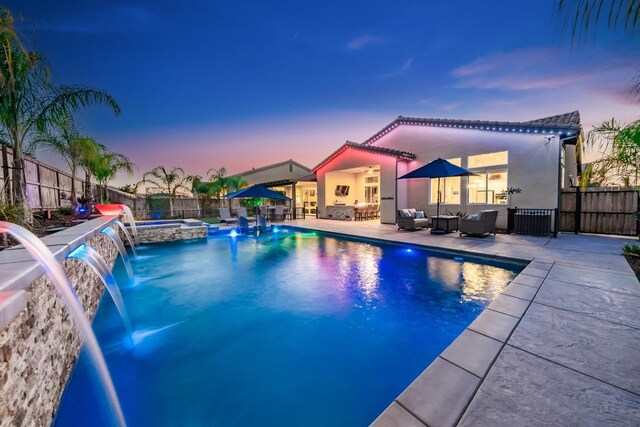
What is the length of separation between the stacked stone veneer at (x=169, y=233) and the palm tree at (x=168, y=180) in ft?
26.6

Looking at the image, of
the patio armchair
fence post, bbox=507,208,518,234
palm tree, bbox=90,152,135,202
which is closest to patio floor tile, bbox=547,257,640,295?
fence post, bbox=507,208,518,234

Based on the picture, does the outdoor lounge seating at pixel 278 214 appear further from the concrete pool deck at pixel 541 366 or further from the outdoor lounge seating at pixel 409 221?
the concrete pool deck at pixel 541 366

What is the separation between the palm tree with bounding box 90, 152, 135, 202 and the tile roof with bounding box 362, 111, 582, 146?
14.6 meters

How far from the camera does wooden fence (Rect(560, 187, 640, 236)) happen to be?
8.96m

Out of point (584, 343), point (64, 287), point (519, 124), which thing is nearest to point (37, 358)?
point (64, 287)

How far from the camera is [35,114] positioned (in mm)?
5531

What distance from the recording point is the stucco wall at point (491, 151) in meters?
10.1

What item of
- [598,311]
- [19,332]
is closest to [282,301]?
[19,332]

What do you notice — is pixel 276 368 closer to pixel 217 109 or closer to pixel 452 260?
pixel 452 260

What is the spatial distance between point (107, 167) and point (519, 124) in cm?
1764

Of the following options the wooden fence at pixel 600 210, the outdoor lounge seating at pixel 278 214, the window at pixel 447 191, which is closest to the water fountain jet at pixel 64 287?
the window at pixel 447 191

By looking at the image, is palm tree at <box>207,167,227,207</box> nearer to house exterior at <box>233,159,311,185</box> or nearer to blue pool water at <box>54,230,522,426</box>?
house exterior at <box>233,159,311,185</box>

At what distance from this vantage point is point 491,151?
11516mm

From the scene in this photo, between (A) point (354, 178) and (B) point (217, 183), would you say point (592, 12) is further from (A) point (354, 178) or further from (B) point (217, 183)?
(B) point (217, 183)
